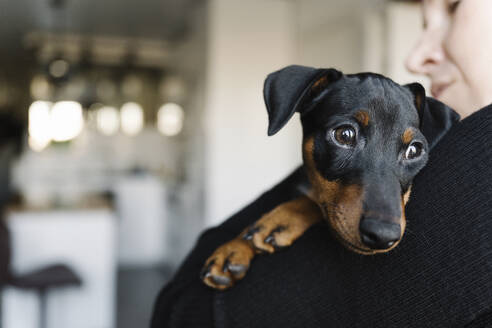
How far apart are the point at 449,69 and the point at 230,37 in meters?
3.45

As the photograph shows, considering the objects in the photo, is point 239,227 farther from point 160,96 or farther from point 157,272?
point 160,96

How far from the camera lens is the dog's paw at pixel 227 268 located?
2.87 feet

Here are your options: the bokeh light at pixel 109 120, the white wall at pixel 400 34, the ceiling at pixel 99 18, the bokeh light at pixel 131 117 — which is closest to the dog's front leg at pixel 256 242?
the white wall at pixel 400 34

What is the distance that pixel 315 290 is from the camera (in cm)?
78

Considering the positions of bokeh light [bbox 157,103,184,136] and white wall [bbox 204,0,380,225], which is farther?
bokeh light [bbox 157,103,184,136]

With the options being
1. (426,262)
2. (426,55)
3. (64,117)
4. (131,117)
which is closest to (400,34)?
(426,55)

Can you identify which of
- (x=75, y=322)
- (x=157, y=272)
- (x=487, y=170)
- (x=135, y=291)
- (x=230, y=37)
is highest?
(x=487, y=170)

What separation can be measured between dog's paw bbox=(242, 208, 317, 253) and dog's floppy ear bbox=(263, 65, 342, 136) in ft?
0.63

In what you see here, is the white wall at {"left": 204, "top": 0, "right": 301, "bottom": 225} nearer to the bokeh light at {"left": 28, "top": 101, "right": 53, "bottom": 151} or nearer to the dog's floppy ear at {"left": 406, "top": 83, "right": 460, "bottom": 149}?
the dog's floppy ear at {"left": 406, "top": 83, "right": 460, "bottom": 149}

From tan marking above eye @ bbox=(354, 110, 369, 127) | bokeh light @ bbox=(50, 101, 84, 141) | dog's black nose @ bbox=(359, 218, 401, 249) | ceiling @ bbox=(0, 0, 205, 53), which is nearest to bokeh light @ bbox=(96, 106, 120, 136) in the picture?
bokeh light @ bbox=(50, 101, 84, 141)

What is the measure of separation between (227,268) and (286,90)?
339mm

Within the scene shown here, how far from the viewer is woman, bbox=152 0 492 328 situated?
2.09ft

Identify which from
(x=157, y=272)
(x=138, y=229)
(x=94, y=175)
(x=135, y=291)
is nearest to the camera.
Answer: (x=135, y=291)

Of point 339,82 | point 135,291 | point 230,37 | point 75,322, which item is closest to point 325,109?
point 339,82
